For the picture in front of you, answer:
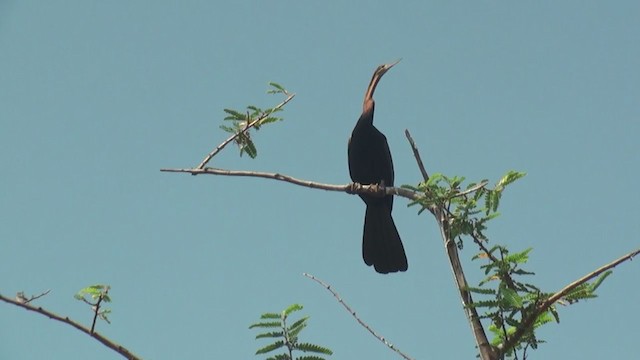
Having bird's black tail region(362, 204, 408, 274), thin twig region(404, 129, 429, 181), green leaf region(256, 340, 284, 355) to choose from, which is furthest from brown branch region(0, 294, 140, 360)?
bird's black tail region(362, 204, 408, 274)

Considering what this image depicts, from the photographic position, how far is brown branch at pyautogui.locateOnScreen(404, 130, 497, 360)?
137 inches

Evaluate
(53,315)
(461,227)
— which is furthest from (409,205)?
(53,315)

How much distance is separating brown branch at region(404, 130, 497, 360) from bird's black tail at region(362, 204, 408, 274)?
3340mm

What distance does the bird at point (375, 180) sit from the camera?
770 cm

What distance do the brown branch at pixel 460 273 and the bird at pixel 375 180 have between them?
11.1 feet

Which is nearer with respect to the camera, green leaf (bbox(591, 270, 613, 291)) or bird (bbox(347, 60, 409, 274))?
green leaf (bbox(591, 270, 613, 291))

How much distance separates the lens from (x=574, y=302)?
3725mm

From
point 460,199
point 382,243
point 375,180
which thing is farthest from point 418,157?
point 375,180

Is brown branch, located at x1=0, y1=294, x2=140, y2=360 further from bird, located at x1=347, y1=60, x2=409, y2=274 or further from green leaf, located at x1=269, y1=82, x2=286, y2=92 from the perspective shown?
bird, located at x1=347, y1=60, x2=409, y2=274

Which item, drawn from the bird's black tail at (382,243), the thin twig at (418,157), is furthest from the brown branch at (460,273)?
the bird's black tail at (382,243)

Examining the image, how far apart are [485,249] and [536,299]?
523mm

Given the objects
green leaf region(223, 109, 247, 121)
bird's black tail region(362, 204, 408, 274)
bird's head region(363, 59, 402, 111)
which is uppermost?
bird's head region(363, 59, 402, 111)

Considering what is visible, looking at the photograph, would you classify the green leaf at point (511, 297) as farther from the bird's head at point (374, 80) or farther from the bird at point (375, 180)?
the bird's head at point (374, 80)

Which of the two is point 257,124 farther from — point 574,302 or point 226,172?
point 574,302
